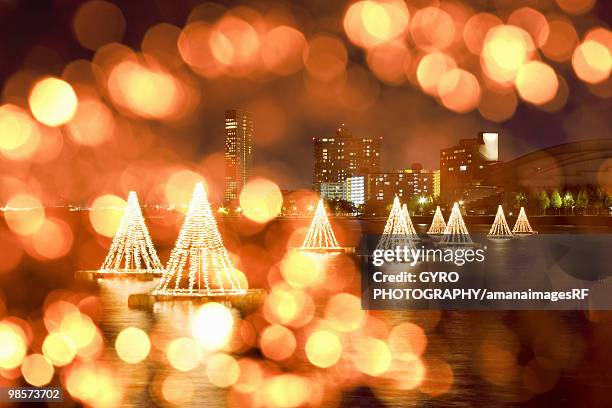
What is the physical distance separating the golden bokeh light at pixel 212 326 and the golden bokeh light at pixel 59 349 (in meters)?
2.27

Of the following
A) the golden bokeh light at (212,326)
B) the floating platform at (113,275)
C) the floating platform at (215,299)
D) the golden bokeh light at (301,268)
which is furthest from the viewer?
the floating platform at (113,275)

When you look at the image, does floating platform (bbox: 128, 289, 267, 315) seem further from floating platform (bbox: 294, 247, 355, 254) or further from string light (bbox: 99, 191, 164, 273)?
floating platform (bbox: 294, 247, 355, 254)

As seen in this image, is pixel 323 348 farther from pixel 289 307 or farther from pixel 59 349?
pixel 289 307

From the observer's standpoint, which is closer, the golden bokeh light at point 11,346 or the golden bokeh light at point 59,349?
the golden bokeh light at point 11,346

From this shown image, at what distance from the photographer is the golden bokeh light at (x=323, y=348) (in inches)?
547

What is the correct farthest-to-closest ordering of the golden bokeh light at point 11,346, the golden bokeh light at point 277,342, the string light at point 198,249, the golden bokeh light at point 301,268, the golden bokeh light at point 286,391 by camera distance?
the golden bokeh light at point 301,268 < the string light at point 198,249 < the golden bokeh light at point 277,342 < the golden bokeh light at point 11,346 < the golden bokeh light at point 286,391

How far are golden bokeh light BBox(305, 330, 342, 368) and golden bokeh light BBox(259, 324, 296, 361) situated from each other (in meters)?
0.33

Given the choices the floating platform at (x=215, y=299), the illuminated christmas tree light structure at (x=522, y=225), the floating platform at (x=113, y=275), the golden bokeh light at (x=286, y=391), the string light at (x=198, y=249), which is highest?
the illuminated christmas tree light structure at (x=522, y=225)

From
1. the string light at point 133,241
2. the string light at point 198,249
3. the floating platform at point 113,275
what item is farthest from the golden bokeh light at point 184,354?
the string light at point 133,241

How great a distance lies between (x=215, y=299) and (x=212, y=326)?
15.9ft

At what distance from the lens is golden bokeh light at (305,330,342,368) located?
13.9 metres

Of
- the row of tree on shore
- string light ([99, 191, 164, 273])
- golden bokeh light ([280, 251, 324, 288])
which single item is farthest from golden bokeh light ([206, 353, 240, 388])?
the row of tree on shore

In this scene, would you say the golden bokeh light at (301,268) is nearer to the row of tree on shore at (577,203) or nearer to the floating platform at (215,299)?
the floating platform at (215,299)

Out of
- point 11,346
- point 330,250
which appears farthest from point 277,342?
point 330,250
